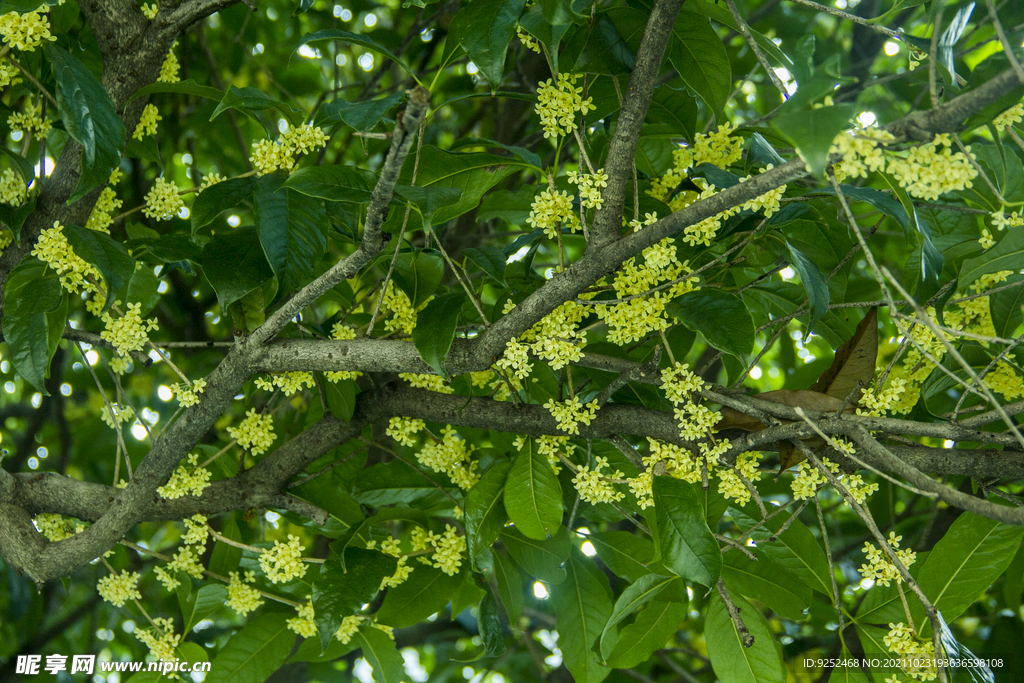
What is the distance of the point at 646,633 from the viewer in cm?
118

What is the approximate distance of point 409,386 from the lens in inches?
45.4

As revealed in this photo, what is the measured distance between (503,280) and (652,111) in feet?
1.31

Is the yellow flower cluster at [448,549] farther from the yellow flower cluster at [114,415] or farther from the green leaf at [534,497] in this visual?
the yellow flower cluster at [114,415]

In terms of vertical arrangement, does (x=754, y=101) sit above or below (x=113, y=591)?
above

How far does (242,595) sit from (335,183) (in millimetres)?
893

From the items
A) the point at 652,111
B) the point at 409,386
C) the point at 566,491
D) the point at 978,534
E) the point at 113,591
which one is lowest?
the point at 978,534

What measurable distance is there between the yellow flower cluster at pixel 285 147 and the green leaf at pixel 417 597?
77 centimetres

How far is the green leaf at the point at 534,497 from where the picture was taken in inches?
38.0

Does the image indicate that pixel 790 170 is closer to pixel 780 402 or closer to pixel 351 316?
pixel 780 402

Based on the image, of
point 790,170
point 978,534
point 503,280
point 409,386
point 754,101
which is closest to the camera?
point 790,170

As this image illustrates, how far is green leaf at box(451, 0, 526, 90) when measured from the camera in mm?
773

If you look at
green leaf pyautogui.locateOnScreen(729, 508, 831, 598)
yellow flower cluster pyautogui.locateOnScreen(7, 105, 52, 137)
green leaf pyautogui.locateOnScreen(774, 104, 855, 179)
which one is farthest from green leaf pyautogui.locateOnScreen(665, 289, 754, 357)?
yellow flower cluster pyautogui.locateOnScreen(7, 105, 52, 137)

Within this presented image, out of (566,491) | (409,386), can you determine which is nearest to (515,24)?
(409,386)

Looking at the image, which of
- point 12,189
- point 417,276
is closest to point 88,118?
point 12,189
